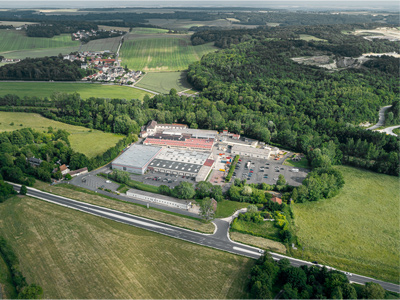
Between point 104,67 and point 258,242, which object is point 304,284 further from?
point 104,67

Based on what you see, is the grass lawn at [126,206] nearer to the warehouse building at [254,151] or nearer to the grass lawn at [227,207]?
the grass lawn at [227,207]

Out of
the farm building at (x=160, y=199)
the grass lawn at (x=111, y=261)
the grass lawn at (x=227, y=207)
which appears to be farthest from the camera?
the farm building at (x=160, y=199)

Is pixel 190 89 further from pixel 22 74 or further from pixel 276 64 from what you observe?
pixel 22 74

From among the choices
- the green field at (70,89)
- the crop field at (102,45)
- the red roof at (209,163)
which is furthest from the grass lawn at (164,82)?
the red roof at (209,163)

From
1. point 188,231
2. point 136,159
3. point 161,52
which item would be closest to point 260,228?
point 188,231

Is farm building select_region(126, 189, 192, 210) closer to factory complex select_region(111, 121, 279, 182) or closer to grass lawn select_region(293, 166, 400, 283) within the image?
factory complex select_region(111, 121, 279, 182)

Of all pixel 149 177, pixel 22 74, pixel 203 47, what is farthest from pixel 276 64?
pixel 22 74
